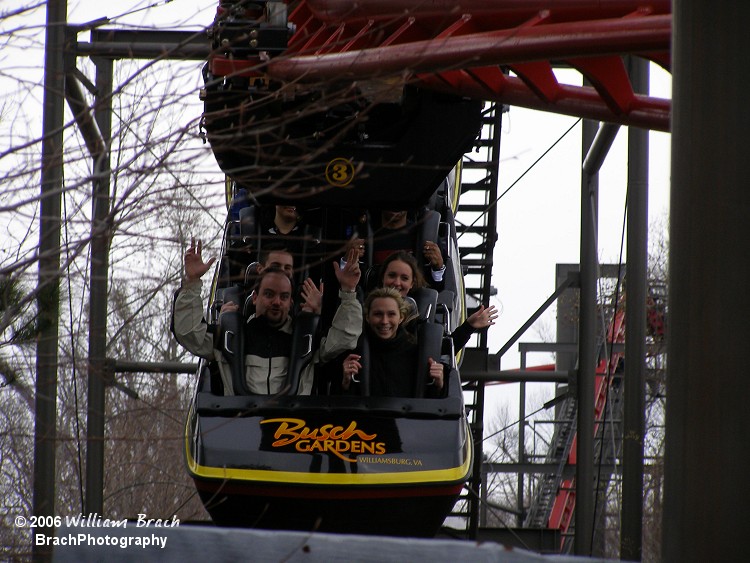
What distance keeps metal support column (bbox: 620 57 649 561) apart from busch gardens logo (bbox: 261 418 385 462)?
264 cm

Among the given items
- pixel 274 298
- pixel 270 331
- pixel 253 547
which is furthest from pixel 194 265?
pixel 253 547

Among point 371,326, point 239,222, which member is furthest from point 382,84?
point 239,222

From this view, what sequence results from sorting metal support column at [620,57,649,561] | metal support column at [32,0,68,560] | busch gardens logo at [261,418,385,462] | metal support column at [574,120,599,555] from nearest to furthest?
1. metal support column at [32,0,68,560]
2. busch gardens logo at [261,418,385,462]
3. metal support column at [620,57,649,561]
4. metal support column at [574,120,599,555]

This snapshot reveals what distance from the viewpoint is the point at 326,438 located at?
6293 millimetres

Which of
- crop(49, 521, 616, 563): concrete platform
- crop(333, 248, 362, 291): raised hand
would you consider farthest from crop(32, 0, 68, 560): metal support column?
crop(333, 248, 362, 291): raised hand

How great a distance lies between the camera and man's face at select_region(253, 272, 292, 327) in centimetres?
693

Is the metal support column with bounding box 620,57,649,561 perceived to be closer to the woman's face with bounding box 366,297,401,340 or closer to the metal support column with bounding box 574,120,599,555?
the metal support column with bounding box 574,120,599,555

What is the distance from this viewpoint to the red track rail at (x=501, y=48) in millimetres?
5793

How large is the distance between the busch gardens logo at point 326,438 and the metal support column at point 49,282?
1.13 metres

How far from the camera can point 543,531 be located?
9922 millimetres

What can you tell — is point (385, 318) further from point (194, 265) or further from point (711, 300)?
point (711, 300)

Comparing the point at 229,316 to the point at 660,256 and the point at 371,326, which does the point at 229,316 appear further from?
the point at 660,256

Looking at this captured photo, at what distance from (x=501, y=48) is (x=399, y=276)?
2.06 m

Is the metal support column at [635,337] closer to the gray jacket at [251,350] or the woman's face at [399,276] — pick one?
the woman's face at [399,276]
